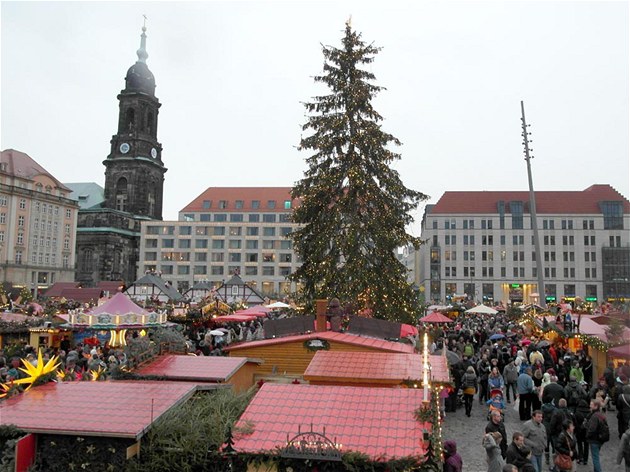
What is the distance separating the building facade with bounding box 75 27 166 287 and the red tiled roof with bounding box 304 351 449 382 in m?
91.9

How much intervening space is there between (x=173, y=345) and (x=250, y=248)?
285 feet

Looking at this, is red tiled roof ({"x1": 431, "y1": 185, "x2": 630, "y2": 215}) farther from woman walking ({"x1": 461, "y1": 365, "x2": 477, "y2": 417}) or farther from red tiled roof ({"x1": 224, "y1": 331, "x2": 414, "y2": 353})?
red tiled roof ({"x1": 224, "y1": 331, "x2": 414, "y2": 353})

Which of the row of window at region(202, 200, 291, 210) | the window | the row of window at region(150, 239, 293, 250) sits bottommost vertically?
the row of window at region(150, 239, 293, 250)

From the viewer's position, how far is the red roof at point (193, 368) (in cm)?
984

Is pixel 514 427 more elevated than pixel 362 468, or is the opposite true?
pixel 362 468

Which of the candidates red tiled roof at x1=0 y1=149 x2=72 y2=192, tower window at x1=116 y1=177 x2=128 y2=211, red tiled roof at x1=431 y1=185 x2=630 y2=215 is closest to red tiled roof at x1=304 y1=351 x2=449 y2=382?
red tiled roof at x1=431 y1=185 x2=630 y2=215

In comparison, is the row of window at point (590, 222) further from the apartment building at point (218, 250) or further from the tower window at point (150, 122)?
the tower window at point (150, 122)

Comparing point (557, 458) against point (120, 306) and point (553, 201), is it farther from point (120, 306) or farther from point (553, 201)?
point (553, 201)

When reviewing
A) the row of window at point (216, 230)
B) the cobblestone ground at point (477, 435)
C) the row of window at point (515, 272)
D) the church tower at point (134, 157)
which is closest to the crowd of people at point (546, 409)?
the cobblestone ground at point (477, 435)

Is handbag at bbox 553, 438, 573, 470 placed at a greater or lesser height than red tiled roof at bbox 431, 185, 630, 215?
lesser

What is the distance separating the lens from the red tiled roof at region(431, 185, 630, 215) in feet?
271

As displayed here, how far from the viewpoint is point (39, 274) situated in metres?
86.6

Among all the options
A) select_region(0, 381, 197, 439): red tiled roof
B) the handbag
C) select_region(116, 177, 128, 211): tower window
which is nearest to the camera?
select_region(0, 381, 197, 439): red tiled roof

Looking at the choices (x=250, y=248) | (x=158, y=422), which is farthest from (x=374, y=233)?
(x=250, y=248)
